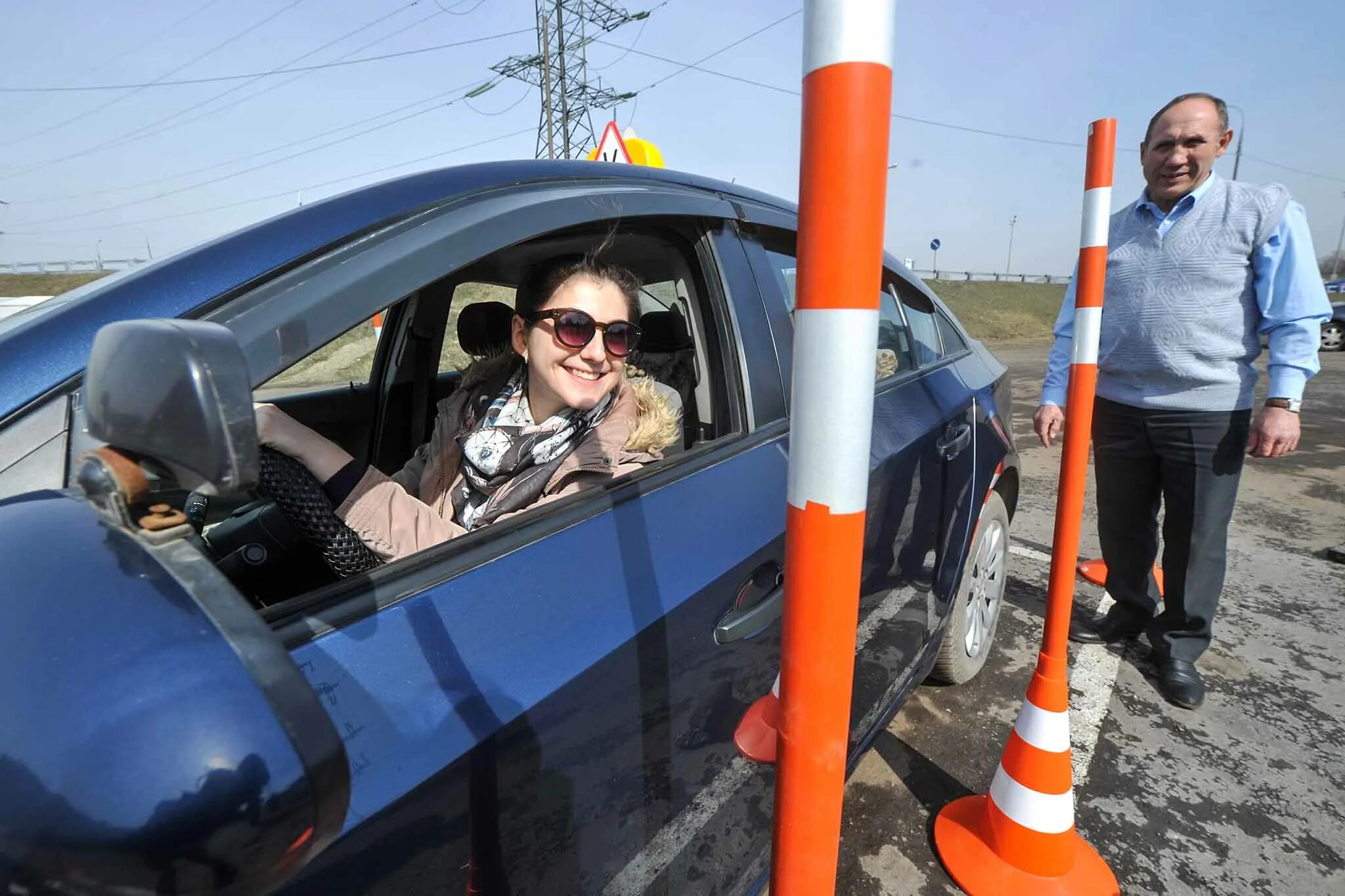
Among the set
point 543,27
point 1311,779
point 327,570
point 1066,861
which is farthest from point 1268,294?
point 543,27

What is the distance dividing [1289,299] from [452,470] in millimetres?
2779

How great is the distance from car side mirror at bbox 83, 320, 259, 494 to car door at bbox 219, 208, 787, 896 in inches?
12.4

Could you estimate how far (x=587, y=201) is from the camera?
4.14 ft

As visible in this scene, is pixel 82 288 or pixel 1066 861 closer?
pixel 82 288

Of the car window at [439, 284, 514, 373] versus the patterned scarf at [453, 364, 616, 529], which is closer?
the patterned scarf at [453, 364, 616, 529]

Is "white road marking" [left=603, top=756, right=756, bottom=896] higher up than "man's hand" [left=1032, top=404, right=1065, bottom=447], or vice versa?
"man's hand" [left=1032, top=404, right=1065, bottom=447]

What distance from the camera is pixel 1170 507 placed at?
2.73 m

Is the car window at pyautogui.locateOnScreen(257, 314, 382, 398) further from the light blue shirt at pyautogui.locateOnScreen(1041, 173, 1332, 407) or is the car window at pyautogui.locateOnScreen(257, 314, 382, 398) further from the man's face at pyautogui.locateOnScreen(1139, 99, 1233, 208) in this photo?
the man's face at pyautogui.locateOnScreen(1139, 99, 1233, 208)

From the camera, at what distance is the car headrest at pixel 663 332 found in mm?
1999

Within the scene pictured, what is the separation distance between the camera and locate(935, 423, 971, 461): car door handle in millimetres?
2062

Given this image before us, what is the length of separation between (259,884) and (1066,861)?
6.28 ft

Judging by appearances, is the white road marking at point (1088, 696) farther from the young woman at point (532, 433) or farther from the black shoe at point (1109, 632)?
the young woman at point (532, 433)

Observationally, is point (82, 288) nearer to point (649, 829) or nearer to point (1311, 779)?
point (649, 829)

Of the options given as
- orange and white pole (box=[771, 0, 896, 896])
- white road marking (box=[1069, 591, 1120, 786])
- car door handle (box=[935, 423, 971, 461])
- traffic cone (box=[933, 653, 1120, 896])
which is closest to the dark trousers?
white road marking (box=[1069, 591, 1120, 786])
